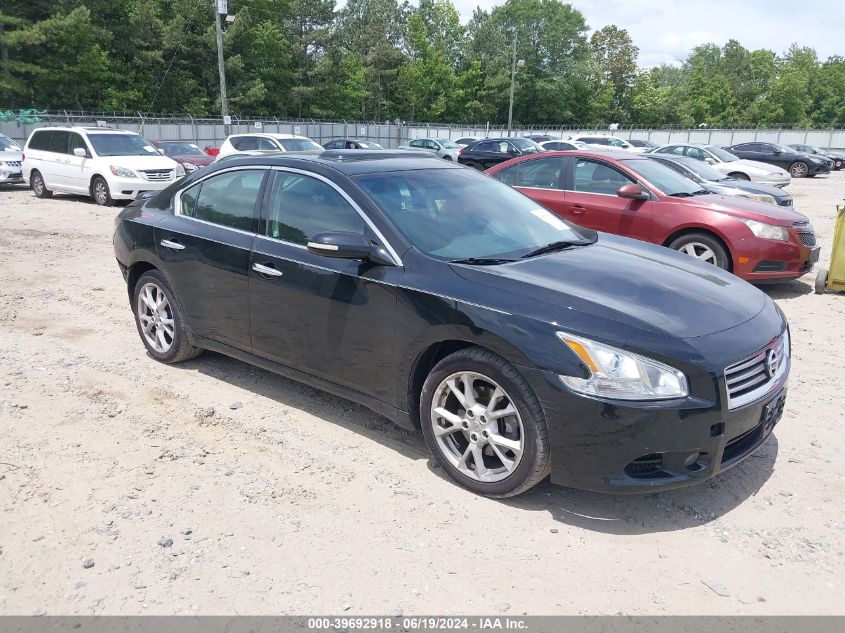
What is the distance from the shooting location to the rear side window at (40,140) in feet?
53.9

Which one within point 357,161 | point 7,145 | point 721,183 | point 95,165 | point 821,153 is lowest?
point 95,165

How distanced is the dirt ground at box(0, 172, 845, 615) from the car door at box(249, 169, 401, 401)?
496 millimetres

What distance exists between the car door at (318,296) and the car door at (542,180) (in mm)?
5089

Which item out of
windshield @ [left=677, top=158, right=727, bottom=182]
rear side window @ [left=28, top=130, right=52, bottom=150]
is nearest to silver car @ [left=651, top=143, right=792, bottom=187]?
windshield @ [left=677, top=158, right=727, bottom=182]

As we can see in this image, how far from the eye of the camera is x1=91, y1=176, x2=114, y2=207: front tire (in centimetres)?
1512

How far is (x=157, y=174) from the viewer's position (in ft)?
50.1

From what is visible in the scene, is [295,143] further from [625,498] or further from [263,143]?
[625,498]

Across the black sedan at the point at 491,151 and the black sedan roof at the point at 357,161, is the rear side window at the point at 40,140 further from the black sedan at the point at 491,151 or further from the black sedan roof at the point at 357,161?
the black sedan roof at the point at 357,161

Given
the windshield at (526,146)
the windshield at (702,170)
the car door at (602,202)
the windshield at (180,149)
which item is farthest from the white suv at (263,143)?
the car door at (602,202)

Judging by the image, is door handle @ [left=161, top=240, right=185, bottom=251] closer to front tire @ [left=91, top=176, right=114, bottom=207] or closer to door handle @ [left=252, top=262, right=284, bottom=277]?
door handle @ [left=252, top=262, right=284, bottom=277]

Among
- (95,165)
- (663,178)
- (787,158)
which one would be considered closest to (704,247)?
(663,178)

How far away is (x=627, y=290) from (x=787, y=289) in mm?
6001
